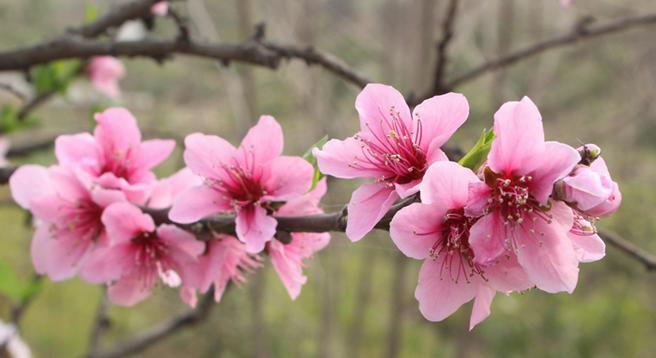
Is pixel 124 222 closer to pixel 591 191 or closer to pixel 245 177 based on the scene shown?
pixel 245 177

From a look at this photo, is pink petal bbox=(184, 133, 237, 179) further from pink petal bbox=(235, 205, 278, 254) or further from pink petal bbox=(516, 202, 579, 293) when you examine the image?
pink petal bbox=(516, 202, 579, 293)

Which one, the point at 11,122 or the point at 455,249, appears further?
the point at 11,122

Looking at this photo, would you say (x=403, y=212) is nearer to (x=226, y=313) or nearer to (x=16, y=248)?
(x=226, y=313)

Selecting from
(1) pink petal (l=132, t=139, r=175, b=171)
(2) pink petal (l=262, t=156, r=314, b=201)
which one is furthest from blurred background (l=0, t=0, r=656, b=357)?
(2) pink petal (l=262, t=156, r=314, b=201)

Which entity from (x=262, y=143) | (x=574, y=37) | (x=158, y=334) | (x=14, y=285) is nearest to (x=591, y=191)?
(x=262, y=143)

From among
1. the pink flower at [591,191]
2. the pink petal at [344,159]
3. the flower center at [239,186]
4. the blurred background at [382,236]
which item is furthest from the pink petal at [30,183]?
the blurred background at [382,236]

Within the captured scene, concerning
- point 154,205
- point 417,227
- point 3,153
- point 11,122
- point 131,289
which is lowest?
point 3,153
